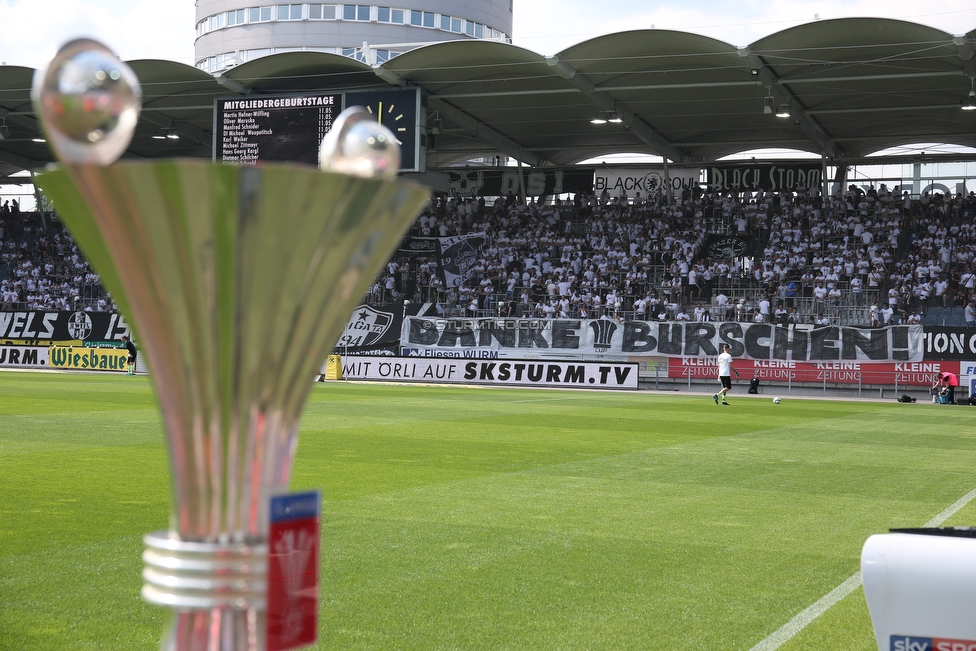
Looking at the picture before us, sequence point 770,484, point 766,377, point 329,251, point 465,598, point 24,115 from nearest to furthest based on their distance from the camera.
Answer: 1. point 329,251
2. point 465,598
3. point 770,484
4. point 766,377
5. point 24,115

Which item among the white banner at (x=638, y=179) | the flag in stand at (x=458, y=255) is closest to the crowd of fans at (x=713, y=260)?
the flag in stand at (x=458, y=255)

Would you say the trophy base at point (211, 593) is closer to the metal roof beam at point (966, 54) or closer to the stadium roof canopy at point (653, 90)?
the stadium roof canopy at point (653, 90)

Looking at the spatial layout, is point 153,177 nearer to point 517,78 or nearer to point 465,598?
point 465,598

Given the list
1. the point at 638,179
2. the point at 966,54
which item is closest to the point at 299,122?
the point at 638,179

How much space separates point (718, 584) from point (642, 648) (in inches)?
63.8

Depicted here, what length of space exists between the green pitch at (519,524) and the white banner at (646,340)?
15339 millimetres

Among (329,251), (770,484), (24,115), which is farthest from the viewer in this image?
(24,115)

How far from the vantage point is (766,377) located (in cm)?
3475

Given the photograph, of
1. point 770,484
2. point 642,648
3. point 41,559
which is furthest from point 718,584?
point 770,484

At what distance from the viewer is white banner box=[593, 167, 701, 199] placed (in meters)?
47.3

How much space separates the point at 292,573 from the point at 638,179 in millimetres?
47467

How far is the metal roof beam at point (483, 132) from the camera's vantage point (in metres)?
39.5

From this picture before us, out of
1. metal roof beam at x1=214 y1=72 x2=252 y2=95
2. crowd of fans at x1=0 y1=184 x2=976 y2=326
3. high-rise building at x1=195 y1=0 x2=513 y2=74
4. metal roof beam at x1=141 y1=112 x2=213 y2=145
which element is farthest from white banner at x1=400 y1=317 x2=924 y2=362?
high-rise building at x1=195 y1=0 x2=513 y2=74

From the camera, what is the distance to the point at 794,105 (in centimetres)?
3838
